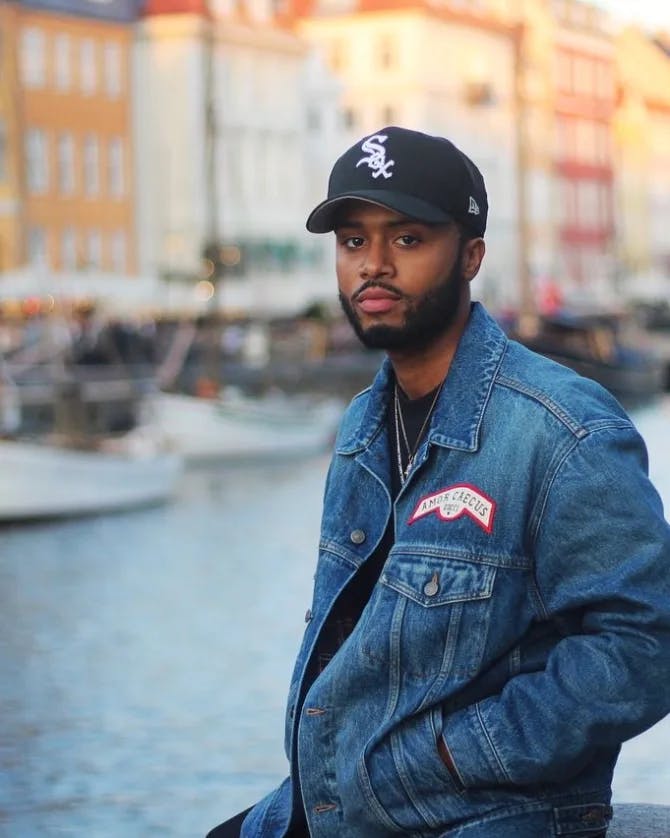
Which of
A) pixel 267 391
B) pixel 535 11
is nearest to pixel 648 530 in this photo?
pixel 267 391

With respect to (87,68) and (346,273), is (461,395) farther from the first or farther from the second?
(87,68)

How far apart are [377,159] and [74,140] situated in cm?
6888

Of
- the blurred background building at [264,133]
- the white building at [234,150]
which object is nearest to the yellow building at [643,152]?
the blurred background building at [264,133]

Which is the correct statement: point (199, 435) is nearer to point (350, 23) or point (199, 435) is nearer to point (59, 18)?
point (59, 18)

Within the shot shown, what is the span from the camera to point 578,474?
8.68ft

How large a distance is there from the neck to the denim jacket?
3.8 inches

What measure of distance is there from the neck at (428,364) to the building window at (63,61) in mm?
67680

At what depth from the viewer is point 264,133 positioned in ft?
257

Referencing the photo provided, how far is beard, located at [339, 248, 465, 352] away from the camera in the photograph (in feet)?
9.34

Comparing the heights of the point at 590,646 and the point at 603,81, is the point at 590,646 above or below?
below

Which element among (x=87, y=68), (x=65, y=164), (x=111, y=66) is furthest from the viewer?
(x=111, y=66)

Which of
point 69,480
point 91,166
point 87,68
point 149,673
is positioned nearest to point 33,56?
point 87,68

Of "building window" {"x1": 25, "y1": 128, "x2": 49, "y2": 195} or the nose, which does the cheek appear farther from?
"building window" {"x1": 25, "y1": 128, "x2": 49, "y2": 195}

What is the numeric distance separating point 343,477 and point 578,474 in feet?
1.19
